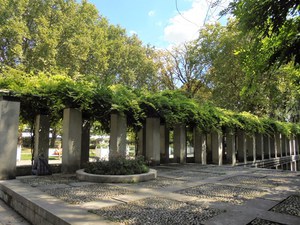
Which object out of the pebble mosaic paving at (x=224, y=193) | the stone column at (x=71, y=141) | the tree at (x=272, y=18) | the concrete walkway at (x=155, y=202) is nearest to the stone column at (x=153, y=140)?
the stone column at (x=71, y=141)

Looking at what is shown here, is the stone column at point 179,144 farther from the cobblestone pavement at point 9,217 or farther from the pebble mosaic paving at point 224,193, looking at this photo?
the cobblestone pavement at point 9,217

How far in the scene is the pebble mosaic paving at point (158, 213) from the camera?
12.1 feet

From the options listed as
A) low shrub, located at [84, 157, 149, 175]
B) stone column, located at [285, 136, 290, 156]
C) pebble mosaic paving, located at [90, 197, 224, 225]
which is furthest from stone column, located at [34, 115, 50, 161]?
stone column, located at [285, 136, 290, 156]

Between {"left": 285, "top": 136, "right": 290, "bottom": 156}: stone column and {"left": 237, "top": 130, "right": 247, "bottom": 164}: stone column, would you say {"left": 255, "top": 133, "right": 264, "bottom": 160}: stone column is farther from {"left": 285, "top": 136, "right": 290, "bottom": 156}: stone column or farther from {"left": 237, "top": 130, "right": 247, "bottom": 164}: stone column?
{"left": 285, "top": 136, "right": 290, "bottom": 156}: stone column

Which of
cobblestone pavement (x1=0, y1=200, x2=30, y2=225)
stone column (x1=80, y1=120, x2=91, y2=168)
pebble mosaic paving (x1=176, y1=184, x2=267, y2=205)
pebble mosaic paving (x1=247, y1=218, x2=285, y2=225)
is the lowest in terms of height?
cobblestone pavement (x1=0, y1=200, x2=30, y2=225)

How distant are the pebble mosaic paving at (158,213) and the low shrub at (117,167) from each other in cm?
270

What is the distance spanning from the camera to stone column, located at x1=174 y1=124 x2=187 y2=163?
44.4 feet

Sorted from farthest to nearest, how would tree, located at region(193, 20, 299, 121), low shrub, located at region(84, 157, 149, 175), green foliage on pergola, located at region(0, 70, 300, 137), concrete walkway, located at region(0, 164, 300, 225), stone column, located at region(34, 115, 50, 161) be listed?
tree, located at region(193, 20, 299, 121), stone column, located at region(34, 115, 50, 161), green foliage on pergola, located at region(0, 70, 300, 137), low shrub, located at region(84, 157, 149, 175), concrete walkway, located at region(0, 164, 300, 225)

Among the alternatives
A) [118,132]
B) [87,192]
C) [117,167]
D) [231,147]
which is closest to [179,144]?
[118,132]

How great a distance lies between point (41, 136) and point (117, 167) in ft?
11.4

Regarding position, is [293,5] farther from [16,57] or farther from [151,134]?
[16,57]

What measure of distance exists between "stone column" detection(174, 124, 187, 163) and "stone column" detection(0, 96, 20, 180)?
8.25 metres

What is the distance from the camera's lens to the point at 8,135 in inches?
294

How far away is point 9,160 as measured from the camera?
741 cm
